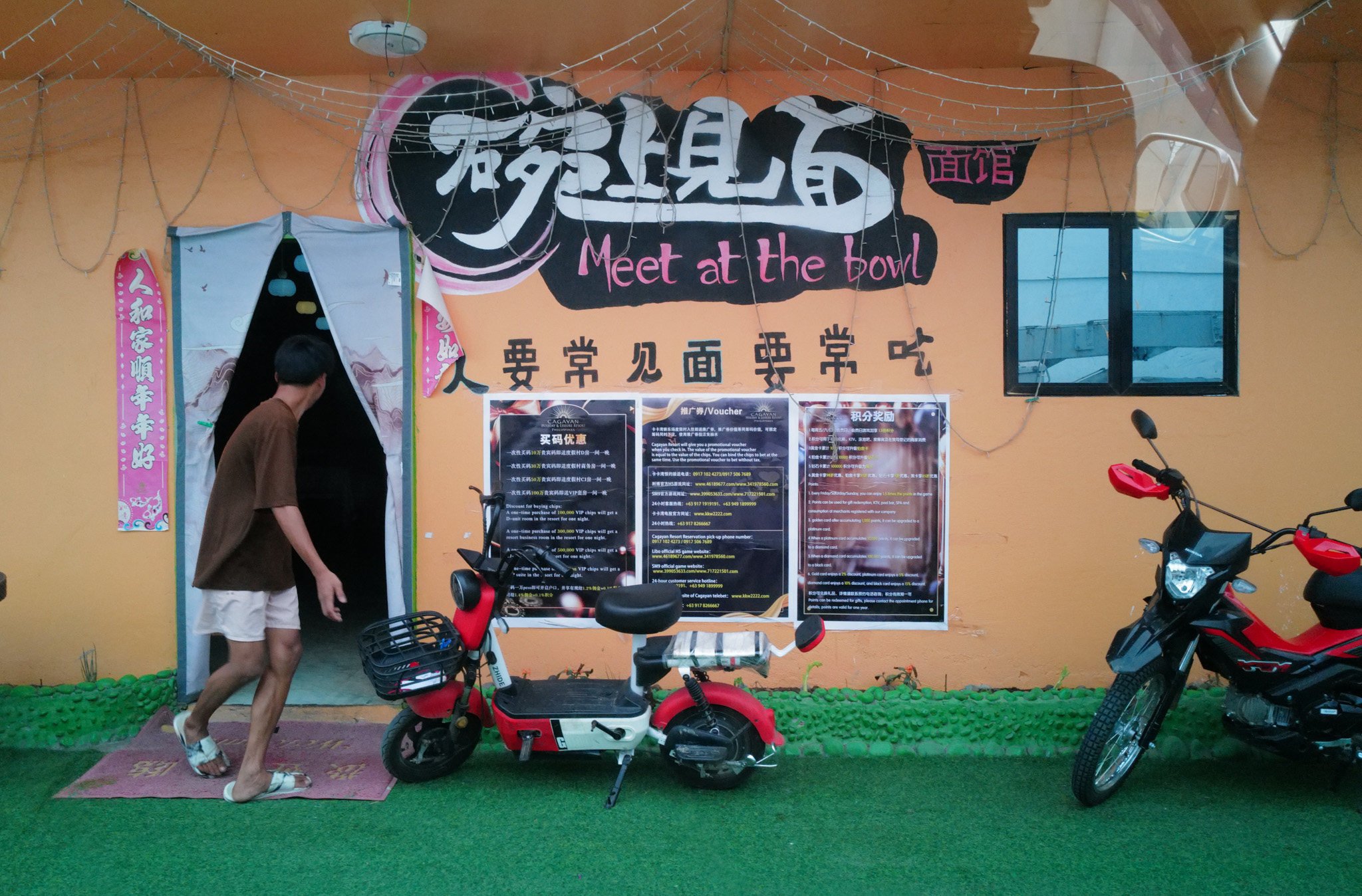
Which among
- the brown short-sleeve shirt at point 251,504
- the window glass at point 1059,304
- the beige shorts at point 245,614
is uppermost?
the window glass at point 1059,304

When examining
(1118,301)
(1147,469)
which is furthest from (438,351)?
(1118,301)

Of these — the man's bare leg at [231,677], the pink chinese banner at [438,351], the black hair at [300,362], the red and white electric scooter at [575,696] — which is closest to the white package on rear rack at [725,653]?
the red and white electric scooter at [575,696]

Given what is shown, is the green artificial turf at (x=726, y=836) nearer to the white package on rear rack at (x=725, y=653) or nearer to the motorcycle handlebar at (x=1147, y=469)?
the white package on rear rack at (x=725, y=653)

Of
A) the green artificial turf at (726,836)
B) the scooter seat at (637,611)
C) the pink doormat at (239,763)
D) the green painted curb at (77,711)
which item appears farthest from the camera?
the green painted curb at (77,711)

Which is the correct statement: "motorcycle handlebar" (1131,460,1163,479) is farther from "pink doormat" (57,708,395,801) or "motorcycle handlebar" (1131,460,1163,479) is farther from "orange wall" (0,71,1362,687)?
"pink doormat" (57,708,395,801)

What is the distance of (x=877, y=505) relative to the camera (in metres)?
4.69

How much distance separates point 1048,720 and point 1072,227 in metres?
2.69

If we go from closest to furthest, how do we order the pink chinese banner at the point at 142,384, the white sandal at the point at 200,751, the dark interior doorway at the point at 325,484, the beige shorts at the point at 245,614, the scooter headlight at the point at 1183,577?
the scooter headlight at the point at 1183,577 < the beige shorts at the point at 245,614 < the white sandal at the point at 200,751 < the pink chinese banner at the point at 142,384 < the dark interior doorway at the point at 325,484

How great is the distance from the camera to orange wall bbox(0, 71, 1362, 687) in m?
4.64

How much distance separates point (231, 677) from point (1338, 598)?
4.89 meters

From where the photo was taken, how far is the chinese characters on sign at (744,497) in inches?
185

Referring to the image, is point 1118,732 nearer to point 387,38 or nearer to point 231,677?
point 231,677

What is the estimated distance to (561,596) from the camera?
15.7ft

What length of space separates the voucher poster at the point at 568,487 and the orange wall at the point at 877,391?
0.44 feet
